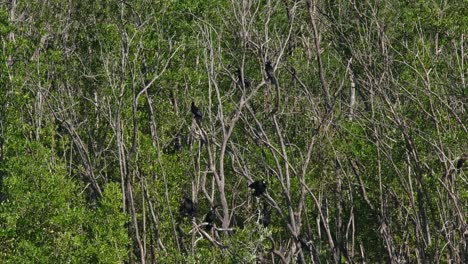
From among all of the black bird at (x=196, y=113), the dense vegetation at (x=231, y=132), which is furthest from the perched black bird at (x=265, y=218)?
the black bird at (x=196, y=113)

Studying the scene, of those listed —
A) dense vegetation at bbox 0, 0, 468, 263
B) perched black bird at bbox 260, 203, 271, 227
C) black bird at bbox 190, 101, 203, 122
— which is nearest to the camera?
black bird at bbox 190, 101, 203, 122

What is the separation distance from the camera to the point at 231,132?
18.4m

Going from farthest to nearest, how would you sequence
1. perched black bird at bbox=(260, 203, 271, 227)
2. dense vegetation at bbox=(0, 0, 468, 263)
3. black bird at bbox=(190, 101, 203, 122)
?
dense vegetation at bbox=(0, 0, 468, 263)
perched black bird at bbox=(260, 203, 271, 227)
black bird at bbox=(190, 101, 203, 122)

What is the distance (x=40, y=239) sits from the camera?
20.9m

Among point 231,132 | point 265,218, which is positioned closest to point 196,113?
point 231,132

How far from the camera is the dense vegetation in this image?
61.9 ft

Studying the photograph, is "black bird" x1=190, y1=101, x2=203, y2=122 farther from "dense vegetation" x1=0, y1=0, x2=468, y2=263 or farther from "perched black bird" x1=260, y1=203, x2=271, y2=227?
"perched black bird" x1=260, y1=203, x2=271, y2=227

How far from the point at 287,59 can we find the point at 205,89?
219 centimetres

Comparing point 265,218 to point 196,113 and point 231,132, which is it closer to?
point 231,132

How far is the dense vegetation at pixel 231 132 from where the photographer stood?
18.9 metres

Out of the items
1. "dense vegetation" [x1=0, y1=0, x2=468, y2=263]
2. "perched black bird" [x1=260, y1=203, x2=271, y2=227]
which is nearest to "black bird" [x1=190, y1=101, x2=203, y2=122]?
"dense vegetation" [x1=0, y1=0, x2=468, y2=263]

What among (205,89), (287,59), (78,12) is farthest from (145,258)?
(78,12)

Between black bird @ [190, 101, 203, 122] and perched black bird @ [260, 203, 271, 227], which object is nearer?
black bird @ [190, 101, 203, 122]

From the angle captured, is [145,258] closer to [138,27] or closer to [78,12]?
[138,27]
